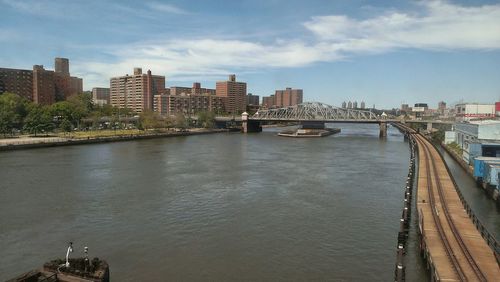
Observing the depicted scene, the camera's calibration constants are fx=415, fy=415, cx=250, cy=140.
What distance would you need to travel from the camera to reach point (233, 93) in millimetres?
190375

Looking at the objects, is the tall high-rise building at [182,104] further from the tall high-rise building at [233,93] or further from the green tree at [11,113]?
the green tree at [11,113]

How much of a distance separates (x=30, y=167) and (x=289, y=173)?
24.0 m

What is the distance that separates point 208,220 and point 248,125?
89.6m

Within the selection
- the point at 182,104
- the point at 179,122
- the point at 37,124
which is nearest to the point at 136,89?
the point at 182,104

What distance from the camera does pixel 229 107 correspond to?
18525 centimetres

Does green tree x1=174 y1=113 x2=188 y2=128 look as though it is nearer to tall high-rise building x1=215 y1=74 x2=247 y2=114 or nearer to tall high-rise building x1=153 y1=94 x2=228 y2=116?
tall high-rise building x1=153 y1=94 x2=228 y2=116

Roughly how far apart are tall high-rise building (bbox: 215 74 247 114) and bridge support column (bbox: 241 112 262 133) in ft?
230

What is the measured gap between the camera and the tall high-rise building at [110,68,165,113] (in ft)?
509

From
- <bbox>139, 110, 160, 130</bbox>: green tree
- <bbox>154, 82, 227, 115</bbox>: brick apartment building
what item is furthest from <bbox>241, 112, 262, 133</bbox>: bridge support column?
<bbox>154, 82, 227, 115</bbox>: brick apartment building

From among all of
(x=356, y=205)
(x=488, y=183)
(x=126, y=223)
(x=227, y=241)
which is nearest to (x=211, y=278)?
(x=227, y=241)

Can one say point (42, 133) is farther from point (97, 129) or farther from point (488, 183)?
point (488, 183)

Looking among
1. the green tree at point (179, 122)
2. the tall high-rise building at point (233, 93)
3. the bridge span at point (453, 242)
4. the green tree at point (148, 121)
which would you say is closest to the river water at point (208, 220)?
the bridge span at point (453, 242)

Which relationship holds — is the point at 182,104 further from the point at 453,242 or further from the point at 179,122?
the point at 453,242

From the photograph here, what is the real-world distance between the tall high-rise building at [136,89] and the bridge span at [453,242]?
133 metres
